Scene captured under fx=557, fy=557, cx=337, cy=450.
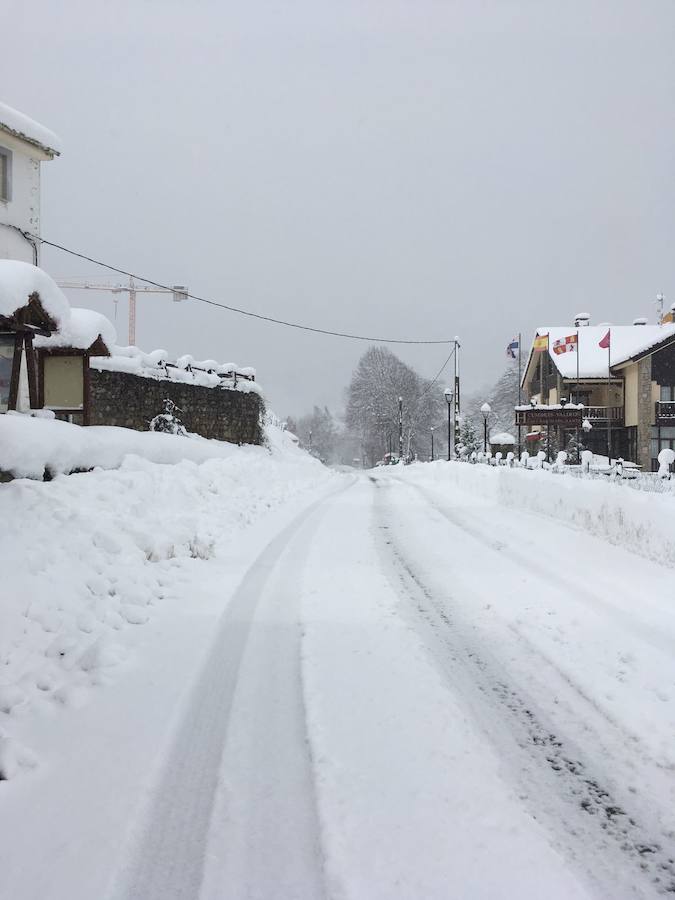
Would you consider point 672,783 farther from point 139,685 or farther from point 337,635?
point 139,685

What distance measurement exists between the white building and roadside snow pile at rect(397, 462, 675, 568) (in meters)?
14.8

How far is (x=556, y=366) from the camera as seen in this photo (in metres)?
38.1

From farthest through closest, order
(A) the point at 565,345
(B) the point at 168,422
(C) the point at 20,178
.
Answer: (A) the point at 565,345, (B) the point at 168,422, (C) the point at 20,178

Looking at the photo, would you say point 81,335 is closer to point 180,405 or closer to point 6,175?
point 6,175

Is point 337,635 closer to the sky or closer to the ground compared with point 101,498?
closer to the ground

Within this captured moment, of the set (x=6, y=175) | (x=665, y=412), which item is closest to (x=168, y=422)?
(x=6, y=175)

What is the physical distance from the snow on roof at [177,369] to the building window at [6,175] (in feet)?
16.0

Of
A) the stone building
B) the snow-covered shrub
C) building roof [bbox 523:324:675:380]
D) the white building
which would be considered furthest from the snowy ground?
building roof [bbox 523:324:675:380]

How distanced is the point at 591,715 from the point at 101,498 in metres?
6.28

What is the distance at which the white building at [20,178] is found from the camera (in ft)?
50.5

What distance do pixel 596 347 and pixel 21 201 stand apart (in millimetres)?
35489

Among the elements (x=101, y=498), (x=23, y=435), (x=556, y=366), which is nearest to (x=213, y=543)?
(x=101, y=498)

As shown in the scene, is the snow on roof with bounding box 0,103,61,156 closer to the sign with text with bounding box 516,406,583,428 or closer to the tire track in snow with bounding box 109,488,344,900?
the tire track in snow with bounding box 109,488,344,900

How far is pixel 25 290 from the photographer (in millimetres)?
9961
